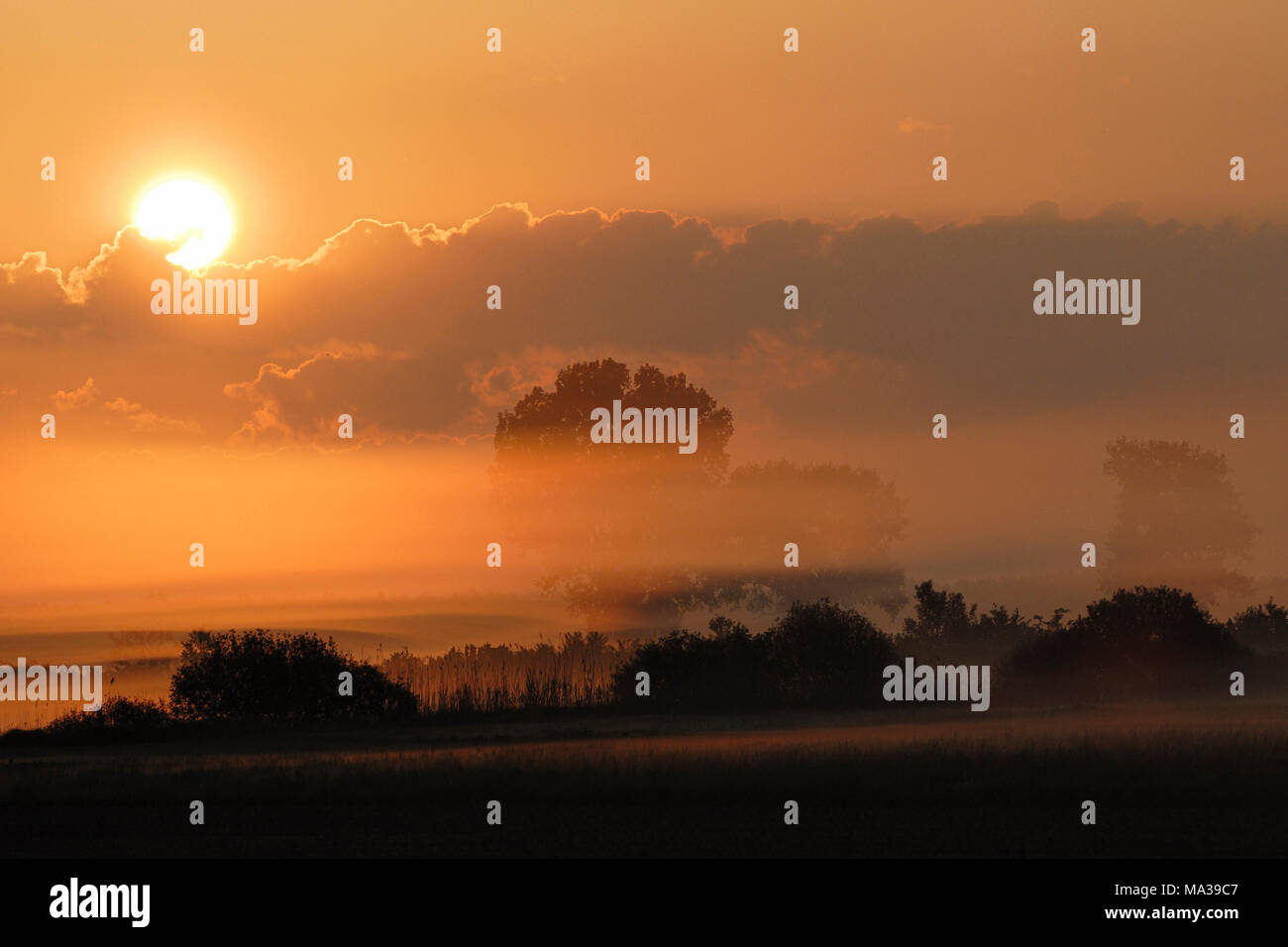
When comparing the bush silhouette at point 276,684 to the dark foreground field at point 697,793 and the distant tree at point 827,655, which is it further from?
the distant tree at point 827,655

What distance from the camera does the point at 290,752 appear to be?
121ft

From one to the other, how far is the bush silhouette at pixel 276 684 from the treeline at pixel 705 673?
1.6 inches

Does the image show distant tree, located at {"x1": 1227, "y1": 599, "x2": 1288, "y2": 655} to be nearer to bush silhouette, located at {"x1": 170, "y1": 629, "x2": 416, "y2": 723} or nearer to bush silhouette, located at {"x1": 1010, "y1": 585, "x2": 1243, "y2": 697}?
bush silhouette, located at {"x1": 1010, "y1": 585, "x2": 1243, "y2": 697}

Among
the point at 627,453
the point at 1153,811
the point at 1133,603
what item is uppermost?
the point at 627,453

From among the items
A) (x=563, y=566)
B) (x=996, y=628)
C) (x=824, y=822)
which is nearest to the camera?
(x=824, y=822)

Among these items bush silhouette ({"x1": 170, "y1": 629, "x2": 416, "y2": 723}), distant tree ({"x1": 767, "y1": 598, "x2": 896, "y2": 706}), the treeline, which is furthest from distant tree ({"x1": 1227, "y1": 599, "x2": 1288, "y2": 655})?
bush silhouette ({"x1": 170, "y1": 629, "x2": 416, "y2": 723})

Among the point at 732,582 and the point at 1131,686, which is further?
the point at 732,582

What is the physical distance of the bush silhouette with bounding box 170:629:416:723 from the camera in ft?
140

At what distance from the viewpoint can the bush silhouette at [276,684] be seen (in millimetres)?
42781

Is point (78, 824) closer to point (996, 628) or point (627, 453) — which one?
point (996, 628)

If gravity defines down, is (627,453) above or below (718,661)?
above

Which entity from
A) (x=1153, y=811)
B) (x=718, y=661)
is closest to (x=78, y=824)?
(x=1153, y=811)

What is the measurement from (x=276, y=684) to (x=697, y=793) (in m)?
18.5

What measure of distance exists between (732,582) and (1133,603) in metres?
29.0
